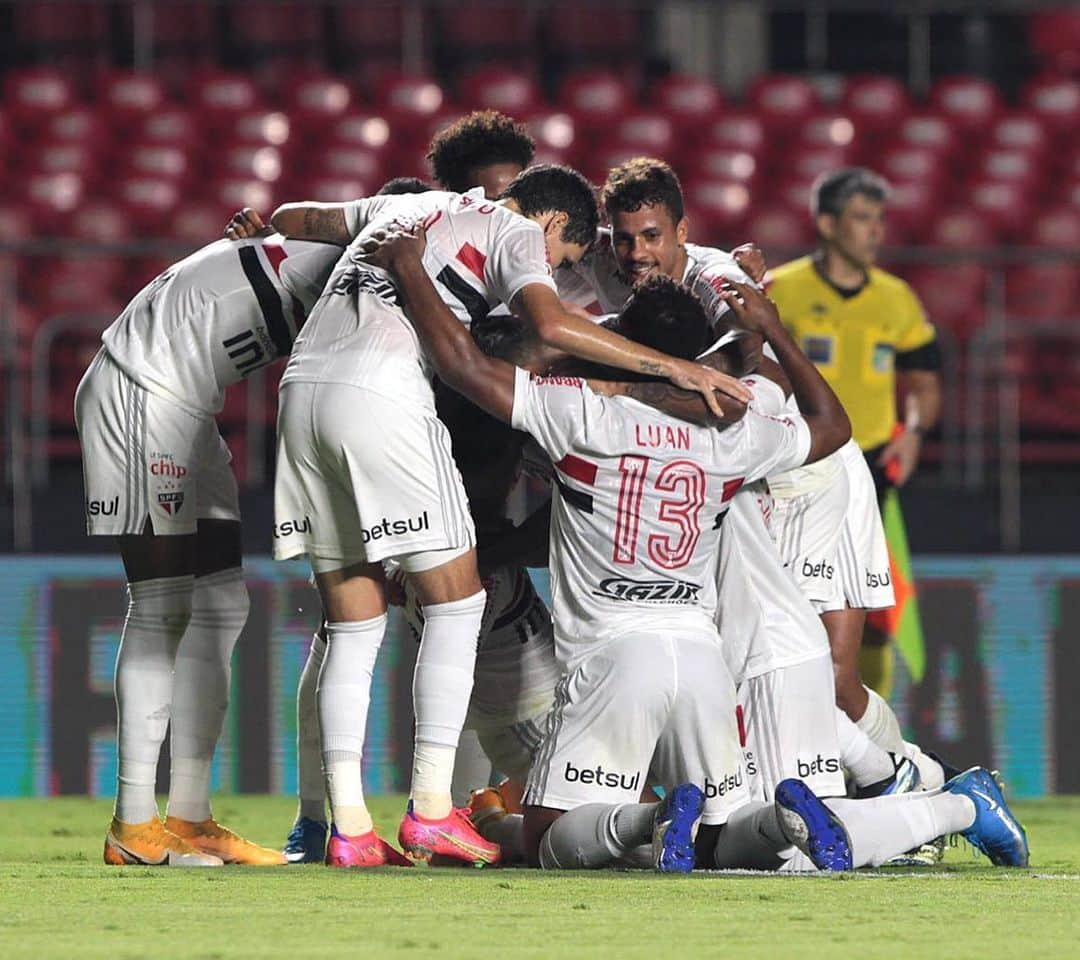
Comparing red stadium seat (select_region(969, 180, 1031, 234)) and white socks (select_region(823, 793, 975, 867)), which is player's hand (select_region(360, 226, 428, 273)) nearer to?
white socks (select_region(823, 793, 975, 867))

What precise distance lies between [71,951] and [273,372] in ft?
19.3

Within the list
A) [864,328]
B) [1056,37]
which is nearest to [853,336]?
[864,328]

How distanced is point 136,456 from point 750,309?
63.7 inches

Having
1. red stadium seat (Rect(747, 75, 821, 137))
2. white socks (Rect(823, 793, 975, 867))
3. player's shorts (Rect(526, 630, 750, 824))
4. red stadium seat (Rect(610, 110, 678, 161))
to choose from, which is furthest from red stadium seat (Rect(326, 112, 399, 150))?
white socks (Rect(823, 793, 975, 867))

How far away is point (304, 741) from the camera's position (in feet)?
18.3

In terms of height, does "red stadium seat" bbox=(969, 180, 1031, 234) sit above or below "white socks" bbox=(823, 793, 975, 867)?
above

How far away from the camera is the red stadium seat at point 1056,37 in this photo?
42.3ft

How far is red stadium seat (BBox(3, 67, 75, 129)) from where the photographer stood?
11531 millimetres

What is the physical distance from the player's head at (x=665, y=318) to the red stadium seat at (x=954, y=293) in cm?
521

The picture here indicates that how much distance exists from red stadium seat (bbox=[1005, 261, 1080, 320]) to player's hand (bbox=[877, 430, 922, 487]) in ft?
8.57

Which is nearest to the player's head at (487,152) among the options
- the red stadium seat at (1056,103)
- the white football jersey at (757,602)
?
the white football jersey at (757,602)

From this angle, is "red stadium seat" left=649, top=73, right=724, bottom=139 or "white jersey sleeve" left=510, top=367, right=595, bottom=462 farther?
"red stadium seat" left=649, top=73, right=724, bottom=139

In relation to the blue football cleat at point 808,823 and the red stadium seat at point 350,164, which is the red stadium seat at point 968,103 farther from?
the blue football cleat at point 808,823

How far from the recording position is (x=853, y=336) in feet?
26.6
